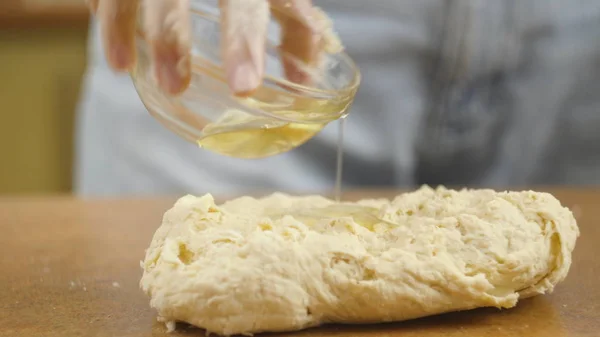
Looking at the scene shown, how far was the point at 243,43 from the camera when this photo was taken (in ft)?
2.54

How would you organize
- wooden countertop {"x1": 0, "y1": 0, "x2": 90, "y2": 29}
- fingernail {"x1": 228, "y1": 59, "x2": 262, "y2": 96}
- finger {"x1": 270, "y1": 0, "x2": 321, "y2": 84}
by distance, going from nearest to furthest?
fingernail {"x1": 228, "y1": 59, "x2": 262, "y2": 96}, finger {"x1": 270, "y1": 0, "x2": 321, "y2": 84}, wooden countertop {"x1": 0, "y1": 0, "x2": 90, "y2": 29}

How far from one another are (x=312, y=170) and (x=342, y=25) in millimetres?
385

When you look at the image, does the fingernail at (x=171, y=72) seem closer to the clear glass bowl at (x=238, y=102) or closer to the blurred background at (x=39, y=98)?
the clear glass bowl at (x=238, y=102)

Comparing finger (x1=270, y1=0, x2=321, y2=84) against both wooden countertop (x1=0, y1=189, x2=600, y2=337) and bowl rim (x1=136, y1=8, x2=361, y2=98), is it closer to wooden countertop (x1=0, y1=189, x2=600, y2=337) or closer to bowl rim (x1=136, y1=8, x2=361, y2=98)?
bowl rim (x1=136, y1=8, x2=361, y2=98)

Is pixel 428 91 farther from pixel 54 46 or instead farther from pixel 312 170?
pixel 54 46

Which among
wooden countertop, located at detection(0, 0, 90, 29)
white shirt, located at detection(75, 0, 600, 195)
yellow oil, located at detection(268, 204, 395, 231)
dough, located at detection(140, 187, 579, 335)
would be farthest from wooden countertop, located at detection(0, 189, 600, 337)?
wooden countertop, located at detection(0, 0, 90, 29)

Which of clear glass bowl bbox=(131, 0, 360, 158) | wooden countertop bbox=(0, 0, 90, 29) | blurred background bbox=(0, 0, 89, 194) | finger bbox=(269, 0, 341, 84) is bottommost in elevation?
blurred background bbox=(0, 0, 89, 194)

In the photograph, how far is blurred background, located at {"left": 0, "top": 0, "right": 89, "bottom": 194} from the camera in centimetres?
299

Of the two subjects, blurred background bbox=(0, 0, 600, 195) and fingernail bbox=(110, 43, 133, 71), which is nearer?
fingernail bbox=(110, 43, 133, 71)

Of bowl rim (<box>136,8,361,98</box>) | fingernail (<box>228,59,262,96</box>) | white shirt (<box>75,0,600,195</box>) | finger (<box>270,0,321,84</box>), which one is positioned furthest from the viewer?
white shirt (<box>75,0,600,195</box>)

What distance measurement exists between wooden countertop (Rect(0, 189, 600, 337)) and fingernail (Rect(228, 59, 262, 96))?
11.2 inches

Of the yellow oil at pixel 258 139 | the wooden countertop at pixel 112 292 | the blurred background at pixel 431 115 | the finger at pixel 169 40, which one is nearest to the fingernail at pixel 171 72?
the finger at pixel 169 40

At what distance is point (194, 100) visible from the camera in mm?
955

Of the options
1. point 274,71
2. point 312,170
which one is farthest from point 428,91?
point 274,71
